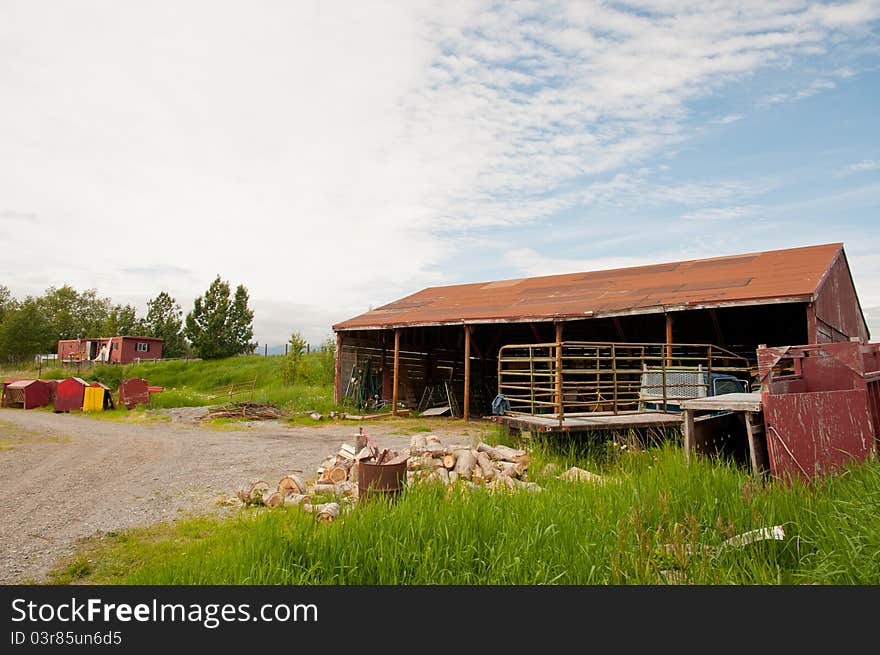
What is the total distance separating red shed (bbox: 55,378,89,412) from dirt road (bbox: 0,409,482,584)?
556cm

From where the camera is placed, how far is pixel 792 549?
3.87 meters

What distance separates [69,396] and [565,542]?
25.3 metres

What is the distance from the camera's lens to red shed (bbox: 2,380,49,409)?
82.6 ft

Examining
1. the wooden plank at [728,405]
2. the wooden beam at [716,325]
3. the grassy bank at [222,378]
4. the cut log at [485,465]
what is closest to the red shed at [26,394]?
the grassy bank at [222,378]

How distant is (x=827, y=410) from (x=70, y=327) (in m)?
77.7

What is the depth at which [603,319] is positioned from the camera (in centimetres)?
1684

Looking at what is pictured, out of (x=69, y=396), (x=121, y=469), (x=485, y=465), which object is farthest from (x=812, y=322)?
(x=69, y=396)

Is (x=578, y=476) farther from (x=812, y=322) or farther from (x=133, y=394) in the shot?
(x=133, y=394)

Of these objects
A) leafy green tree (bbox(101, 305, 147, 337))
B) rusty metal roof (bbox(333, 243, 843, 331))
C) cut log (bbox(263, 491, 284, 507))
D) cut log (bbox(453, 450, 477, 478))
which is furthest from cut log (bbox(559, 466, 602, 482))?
leafy green tree (bbox(101, 305, 147, 337))

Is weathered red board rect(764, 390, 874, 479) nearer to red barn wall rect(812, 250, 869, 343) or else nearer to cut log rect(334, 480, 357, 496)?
cut log rect(334, 480, 357, 496)

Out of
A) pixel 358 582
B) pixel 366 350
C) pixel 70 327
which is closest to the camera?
pixel 358 582
